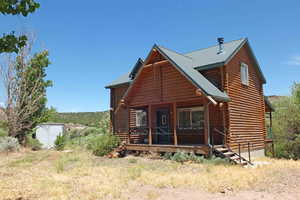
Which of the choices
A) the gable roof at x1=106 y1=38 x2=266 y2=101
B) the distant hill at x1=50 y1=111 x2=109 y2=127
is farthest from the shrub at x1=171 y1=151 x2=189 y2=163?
the distant hill at x1=50 y1=111 x2=109 y2=127

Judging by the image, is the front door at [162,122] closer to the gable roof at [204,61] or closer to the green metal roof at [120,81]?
the gable roof at [204,61]

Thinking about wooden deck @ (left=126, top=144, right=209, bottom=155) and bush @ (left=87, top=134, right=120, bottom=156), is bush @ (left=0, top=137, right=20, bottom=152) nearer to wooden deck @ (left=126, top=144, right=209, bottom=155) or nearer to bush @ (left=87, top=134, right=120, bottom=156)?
A: bush @ (left=87, top=134, right=120, bottom=156)

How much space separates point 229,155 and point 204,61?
6.09 m

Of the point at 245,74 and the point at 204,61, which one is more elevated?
the point at 204,61

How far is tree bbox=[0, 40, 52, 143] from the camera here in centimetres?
2153

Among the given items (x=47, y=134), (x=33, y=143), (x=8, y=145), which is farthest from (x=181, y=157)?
(x=47, y=134)

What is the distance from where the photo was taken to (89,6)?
516 inches

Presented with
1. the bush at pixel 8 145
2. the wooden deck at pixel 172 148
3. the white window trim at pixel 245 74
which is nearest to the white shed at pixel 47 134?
the bush at pixel 8 145

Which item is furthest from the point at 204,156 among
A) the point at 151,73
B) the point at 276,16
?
the point at 276,16

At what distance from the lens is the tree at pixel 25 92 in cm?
2153

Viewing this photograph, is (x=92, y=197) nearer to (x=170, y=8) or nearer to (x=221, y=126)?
(x=221, y=126)

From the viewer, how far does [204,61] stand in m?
15.1

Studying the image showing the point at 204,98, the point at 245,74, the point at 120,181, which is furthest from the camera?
the point at 245,74

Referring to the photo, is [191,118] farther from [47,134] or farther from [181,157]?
[47,134]
